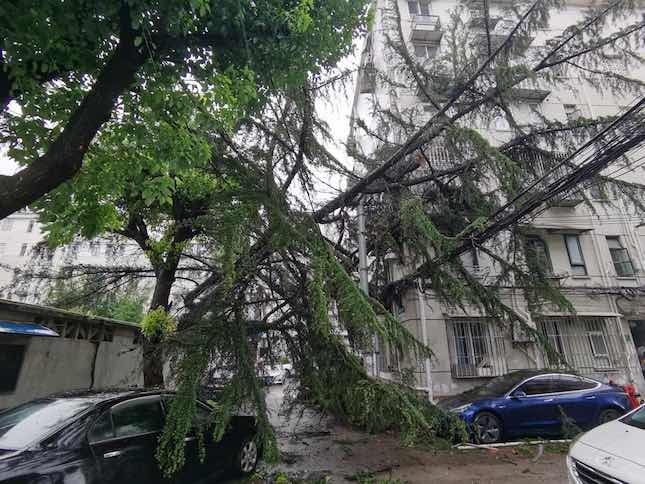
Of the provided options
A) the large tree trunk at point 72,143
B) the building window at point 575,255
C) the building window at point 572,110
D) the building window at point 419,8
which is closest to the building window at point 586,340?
the building window at point 575,255

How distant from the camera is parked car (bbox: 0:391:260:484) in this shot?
2.99 m

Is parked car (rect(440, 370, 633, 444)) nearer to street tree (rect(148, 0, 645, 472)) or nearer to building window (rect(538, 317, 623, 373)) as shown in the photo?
street tree (rect(148, 0, 645, 472))

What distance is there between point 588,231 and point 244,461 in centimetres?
1391

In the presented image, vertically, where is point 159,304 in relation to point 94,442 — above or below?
above

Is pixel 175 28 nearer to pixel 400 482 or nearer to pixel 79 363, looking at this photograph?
pixel 400 482

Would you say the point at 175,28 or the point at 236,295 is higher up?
the point at 175,28

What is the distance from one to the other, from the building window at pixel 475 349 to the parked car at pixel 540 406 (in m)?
3.20

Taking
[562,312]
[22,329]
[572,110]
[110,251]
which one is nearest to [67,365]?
[22,329]

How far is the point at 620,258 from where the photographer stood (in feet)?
41.4

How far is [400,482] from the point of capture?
191 inches

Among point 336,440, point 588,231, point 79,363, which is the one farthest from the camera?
point 588,231

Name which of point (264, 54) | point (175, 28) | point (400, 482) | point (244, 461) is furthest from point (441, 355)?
point (175, 28)

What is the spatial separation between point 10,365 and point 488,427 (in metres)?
9.93

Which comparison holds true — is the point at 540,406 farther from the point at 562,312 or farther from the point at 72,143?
the point at 72,143
